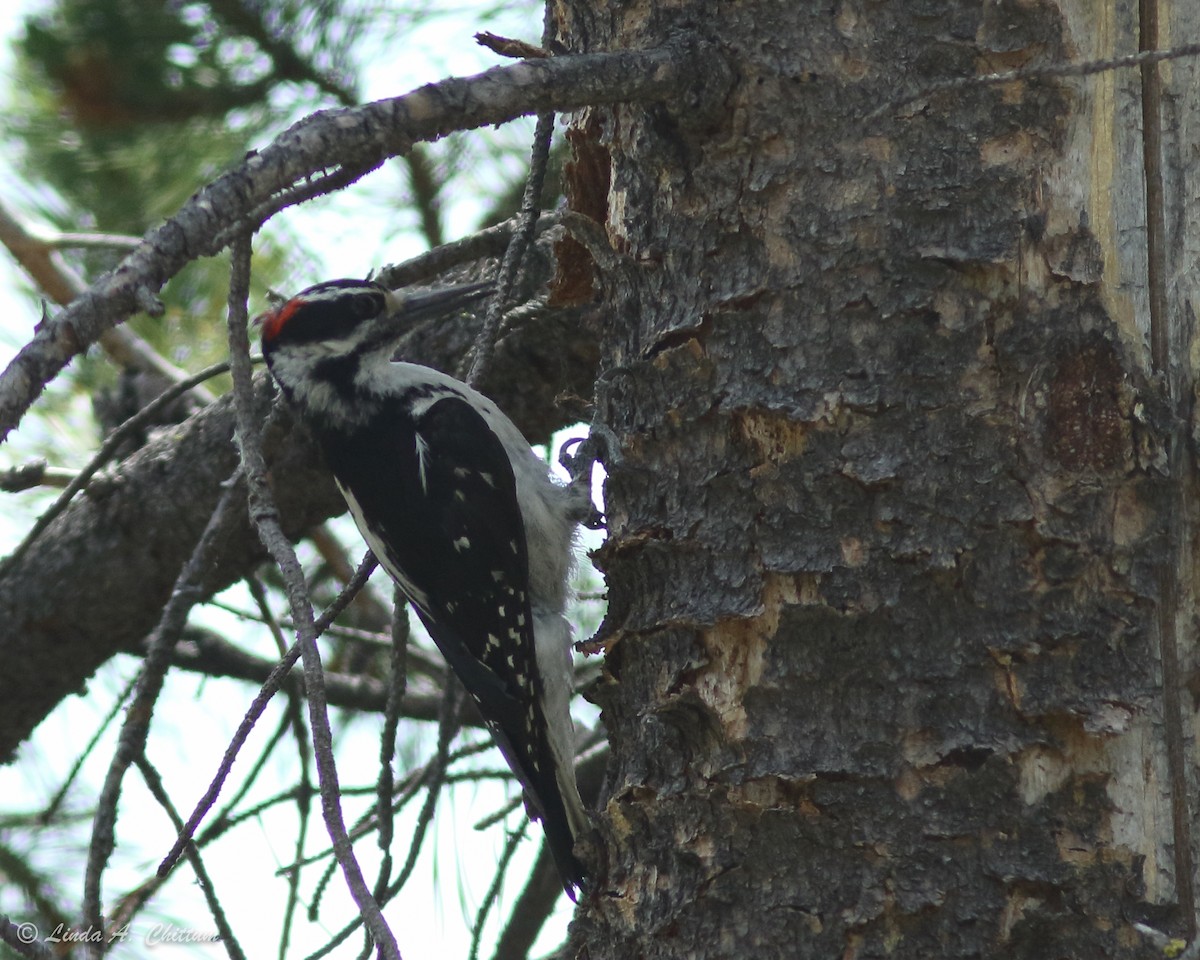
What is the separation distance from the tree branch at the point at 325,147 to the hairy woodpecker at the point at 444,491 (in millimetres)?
1165

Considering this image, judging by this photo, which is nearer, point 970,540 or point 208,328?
point 970,540

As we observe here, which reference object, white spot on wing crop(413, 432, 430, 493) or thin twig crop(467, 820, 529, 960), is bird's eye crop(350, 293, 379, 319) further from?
thin twig crop(467, 820, 529, 960)

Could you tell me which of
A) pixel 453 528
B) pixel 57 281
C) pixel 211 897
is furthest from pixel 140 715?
pixel 57 281

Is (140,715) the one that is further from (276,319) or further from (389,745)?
(276,319)

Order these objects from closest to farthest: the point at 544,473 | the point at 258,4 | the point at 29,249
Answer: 1. the point at 544,473
2. the point at 29,249
3. the point at 258,4

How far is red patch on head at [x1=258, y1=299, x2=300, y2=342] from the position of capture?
10.0 feet

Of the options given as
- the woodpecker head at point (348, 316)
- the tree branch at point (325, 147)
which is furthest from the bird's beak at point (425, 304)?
the tree branch at point (325, 147)

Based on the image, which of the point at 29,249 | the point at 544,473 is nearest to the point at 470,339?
the point at 544,473

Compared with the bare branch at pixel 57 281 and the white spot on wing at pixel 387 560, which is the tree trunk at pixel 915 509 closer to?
the white spot on wing at pixel 387 560

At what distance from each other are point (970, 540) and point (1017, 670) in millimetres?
167

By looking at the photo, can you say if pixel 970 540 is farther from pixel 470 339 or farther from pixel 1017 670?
pixel 470 339

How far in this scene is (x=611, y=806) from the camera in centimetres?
186

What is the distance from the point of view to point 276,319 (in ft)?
10.2

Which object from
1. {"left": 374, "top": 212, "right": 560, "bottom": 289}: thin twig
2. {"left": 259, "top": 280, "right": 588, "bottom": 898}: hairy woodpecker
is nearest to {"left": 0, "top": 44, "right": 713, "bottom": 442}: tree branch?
{"left": 374, "top": 212, "right": 560, "bottom": 289}: thin twig
